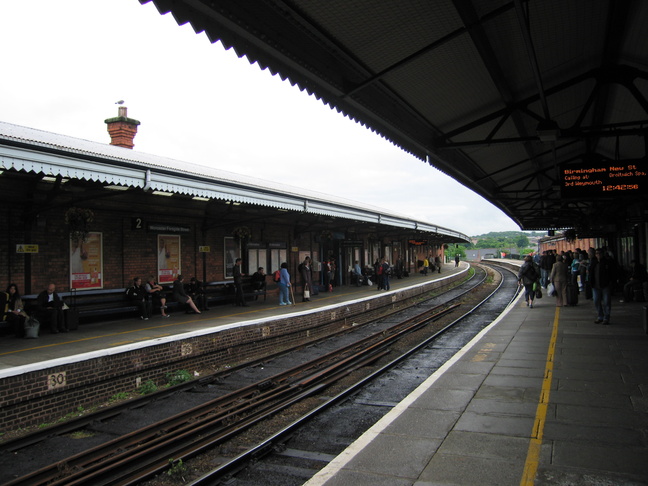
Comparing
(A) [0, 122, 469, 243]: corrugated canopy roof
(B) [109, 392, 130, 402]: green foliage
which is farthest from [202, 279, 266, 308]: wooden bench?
(B) [109, 392, 130, 402]: green foliage

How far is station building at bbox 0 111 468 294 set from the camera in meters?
7.89

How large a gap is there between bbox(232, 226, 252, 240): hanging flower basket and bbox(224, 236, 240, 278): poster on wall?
200mm

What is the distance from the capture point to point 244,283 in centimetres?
1546

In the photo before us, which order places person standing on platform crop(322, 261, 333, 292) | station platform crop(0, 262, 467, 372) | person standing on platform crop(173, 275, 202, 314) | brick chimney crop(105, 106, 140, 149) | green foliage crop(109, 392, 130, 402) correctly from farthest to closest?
person standing on platform crop(322, 261, 333, 292) < brick chimney crop(105, 106, 140, 149) < person standing on platform crop(173, 275, 202, 314) < green foliage crop(109, 392, 130, 402) < station platform crop(0, 262, 467, 372)

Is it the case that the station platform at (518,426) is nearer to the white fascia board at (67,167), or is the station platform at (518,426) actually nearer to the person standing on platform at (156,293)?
the white fascia board at (67,167)

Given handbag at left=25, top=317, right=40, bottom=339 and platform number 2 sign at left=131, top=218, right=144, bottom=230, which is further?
platform number 2 sign at left=131, top=218, right=144, bottom=230

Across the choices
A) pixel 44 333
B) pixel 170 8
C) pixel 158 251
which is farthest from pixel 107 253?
pixel 170 8

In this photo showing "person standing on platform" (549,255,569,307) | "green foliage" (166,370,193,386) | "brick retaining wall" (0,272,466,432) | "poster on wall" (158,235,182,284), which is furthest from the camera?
"person standing on platform" (549,255,569,307)

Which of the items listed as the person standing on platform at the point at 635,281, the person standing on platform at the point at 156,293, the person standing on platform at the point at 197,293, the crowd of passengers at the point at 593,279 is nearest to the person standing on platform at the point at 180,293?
the person standing on platform at the point at 156,293

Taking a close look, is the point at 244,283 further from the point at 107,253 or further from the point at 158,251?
the point at 107,253

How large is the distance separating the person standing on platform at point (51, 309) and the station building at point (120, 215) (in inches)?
16.9

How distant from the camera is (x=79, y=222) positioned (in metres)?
10.2

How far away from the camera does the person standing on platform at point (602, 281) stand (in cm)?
948

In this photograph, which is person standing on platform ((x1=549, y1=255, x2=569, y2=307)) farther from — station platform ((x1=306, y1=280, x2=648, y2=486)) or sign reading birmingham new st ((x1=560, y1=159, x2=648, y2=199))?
sign reading birmingham new st ((x1=560, y1=159, x2=648, y2=199))
